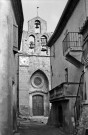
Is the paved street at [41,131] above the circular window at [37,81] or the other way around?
the other way around

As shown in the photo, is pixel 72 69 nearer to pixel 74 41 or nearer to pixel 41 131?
pixel 74 41

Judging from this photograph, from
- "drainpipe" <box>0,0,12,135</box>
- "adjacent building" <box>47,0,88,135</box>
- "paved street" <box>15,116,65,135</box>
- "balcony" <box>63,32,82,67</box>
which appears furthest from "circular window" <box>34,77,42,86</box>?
"drainpipe" <box>0,0,12,135</box>

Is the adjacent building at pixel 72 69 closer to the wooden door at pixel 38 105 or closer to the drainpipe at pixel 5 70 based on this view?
the drainpipe at pixel 5 70

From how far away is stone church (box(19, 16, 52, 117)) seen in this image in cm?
3400

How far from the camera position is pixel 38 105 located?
35.0m

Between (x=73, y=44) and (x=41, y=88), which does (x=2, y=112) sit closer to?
(x=73, y=44)

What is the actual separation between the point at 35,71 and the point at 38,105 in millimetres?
4810

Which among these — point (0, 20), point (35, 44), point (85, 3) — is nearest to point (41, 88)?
point (35, 44)

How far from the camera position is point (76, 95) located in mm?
16000

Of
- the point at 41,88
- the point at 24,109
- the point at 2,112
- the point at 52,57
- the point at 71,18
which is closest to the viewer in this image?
the point at 2,112

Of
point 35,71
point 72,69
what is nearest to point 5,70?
point 72,69

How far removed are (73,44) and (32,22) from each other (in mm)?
19305

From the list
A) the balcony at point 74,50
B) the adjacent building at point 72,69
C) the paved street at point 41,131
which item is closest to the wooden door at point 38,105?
the adjacent building at point 72,69

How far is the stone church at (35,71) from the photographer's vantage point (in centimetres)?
3400
